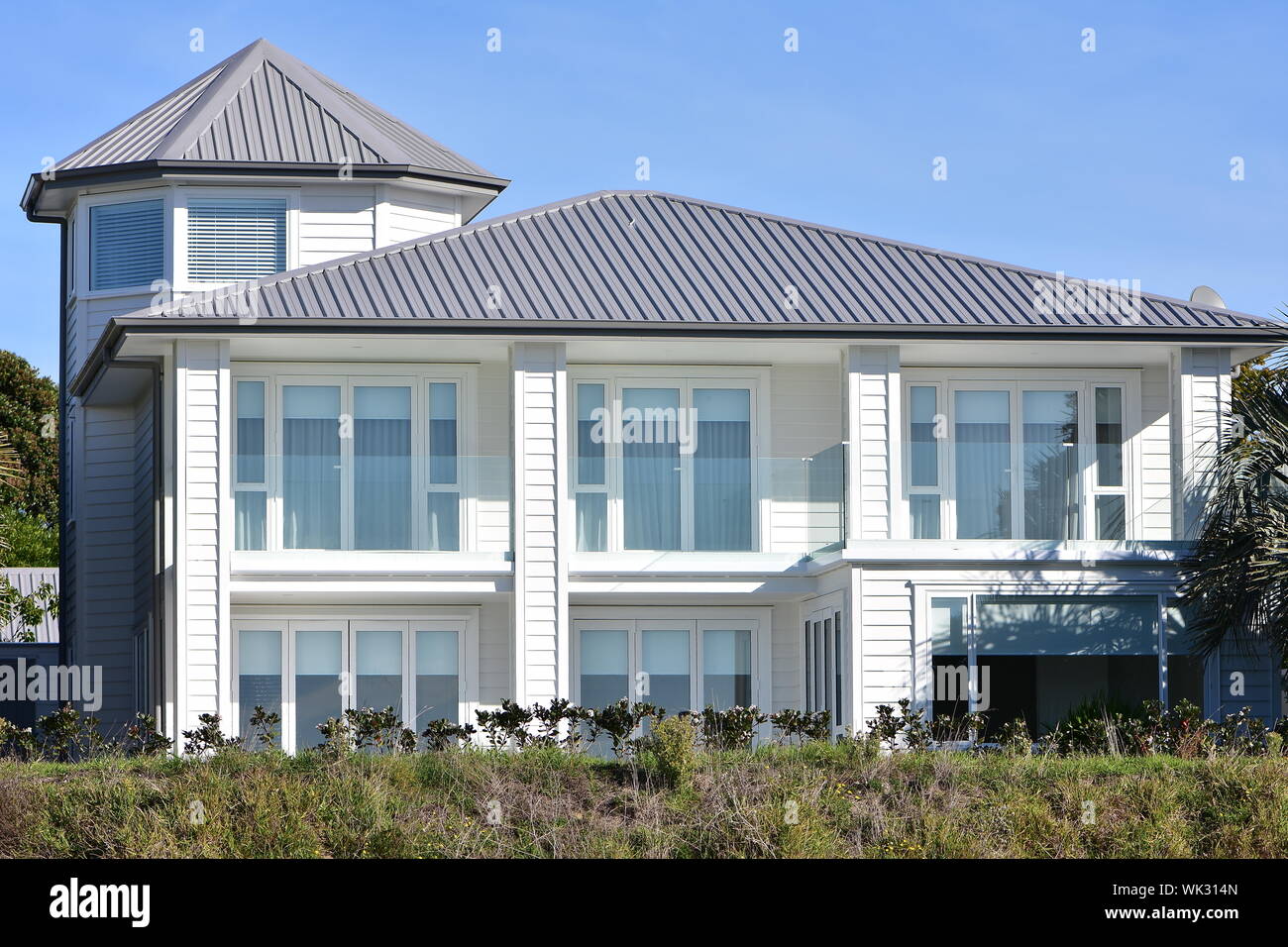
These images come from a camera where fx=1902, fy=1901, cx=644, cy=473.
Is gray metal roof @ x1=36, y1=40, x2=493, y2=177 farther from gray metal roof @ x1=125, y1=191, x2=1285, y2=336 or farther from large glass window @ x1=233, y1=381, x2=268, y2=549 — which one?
large glass window @ x1=233, y1=381, x2=268, y2=549

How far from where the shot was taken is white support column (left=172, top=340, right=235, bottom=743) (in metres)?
22.2

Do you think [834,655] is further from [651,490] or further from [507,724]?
[507,724]

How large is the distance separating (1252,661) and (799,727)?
19.6ft

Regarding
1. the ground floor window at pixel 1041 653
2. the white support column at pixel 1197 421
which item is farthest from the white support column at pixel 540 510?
the white support column at pixel 1197 421

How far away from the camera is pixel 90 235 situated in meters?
28.5

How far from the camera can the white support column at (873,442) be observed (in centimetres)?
2314

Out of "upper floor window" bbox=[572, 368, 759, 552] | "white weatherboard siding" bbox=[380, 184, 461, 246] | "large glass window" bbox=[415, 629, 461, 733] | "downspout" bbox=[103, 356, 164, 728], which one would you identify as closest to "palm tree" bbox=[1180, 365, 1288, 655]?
"upper floor window" bbox=[572, 368, 759, 552]

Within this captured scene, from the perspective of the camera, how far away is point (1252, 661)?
22953 millimetres

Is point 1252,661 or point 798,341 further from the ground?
point 798,341

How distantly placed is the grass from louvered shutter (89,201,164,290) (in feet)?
36.2
